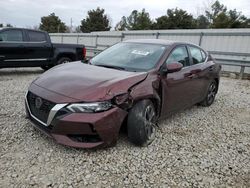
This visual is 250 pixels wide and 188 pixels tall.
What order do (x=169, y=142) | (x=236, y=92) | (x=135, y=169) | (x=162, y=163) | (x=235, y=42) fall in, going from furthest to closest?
(x=235, y=42)
(x=236, y=92)
(x=169, y=142)
(x=162, y=163)
(x=135, y=169)

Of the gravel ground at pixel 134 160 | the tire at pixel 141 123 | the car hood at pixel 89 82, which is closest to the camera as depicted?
the gravel ground at pixel 134 160

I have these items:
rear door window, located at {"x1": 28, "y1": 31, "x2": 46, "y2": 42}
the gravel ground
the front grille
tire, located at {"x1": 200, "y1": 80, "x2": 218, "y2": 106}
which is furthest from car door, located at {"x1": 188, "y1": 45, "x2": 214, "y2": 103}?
rear door window, located at {"x1": 28, "y1": 31, "x2": 46, "y2": 42}

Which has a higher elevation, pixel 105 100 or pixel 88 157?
pixel 105 100

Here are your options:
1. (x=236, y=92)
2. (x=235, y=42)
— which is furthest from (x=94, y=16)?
(x=236, y=92)

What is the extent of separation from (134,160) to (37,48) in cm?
707

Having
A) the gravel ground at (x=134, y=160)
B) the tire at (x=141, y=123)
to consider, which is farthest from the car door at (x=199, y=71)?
the tire at (x=141, y=123)

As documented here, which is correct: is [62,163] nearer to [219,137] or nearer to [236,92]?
[219,137]

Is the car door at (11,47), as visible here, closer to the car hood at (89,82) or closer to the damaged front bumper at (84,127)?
the car hood at (89,82)

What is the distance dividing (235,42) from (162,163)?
10.3 metres

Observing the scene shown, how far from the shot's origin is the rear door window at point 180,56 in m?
4.28

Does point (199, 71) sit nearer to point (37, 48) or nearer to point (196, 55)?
point (196, 55)

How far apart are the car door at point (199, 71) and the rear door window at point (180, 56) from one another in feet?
0.71

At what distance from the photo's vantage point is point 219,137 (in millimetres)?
4246

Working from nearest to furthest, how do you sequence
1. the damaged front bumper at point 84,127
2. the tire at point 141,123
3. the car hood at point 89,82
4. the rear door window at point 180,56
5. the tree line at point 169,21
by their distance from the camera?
the damaged front bumper at point 84,127 → the car hood at point 89,82 → the tire at point 141,123 → the rear door window at point 180,56 → the tree line at point 169,21
